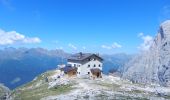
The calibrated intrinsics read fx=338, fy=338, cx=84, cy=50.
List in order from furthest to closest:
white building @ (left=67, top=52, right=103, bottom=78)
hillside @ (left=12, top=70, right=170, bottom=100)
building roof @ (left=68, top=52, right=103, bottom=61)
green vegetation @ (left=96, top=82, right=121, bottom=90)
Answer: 1. building roof @ (left=68, top=52, right=103, bottom=61)
2. white building @ (left=67, top=52, right=103, bottom=78)
3. green vegetation @ (left=96, top=82, right=121, bottom=90)
4. hillside @ (left=12, top=70, right=170, bottom=100)

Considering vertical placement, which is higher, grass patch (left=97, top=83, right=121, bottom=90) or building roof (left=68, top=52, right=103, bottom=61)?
building roof (left=68, top=52, right=103, bottom=61)

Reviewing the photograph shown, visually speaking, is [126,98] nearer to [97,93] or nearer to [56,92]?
[97,93]

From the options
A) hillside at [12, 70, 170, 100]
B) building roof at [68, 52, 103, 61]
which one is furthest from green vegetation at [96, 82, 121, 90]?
building roof at [68, 52, 103, 61]

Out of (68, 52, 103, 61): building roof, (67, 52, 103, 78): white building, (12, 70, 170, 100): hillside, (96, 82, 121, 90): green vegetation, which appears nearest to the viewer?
(12, 70, 170, 100): hillside

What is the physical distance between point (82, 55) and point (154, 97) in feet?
161

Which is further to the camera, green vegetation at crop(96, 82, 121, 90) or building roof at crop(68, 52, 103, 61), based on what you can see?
building roof at crop(68, 52, 103, 61)

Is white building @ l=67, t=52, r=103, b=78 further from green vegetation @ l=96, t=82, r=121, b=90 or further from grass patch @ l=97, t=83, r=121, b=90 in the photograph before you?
grass patch @ l=97, t=83, r=121, b=90

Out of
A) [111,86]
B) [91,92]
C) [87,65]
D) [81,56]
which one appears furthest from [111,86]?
[81,56]

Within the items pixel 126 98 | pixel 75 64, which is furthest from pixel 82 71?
pixel 126 98

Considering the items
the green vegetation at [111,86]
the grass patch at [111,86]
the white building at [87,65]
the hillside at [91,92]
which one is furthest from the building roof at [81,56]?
the grass patch at [111,86]

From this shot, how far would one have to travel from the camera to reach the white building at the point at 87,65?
133738 millimetres

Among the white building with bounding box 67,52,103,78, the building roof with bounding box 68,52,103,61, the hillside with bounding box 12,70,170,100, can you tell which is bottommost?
the hillside with bounding box 12,70,170,100

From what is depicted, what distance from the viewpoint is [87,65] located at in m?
136

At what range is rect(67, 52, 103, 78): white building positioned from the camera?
5265 inches
